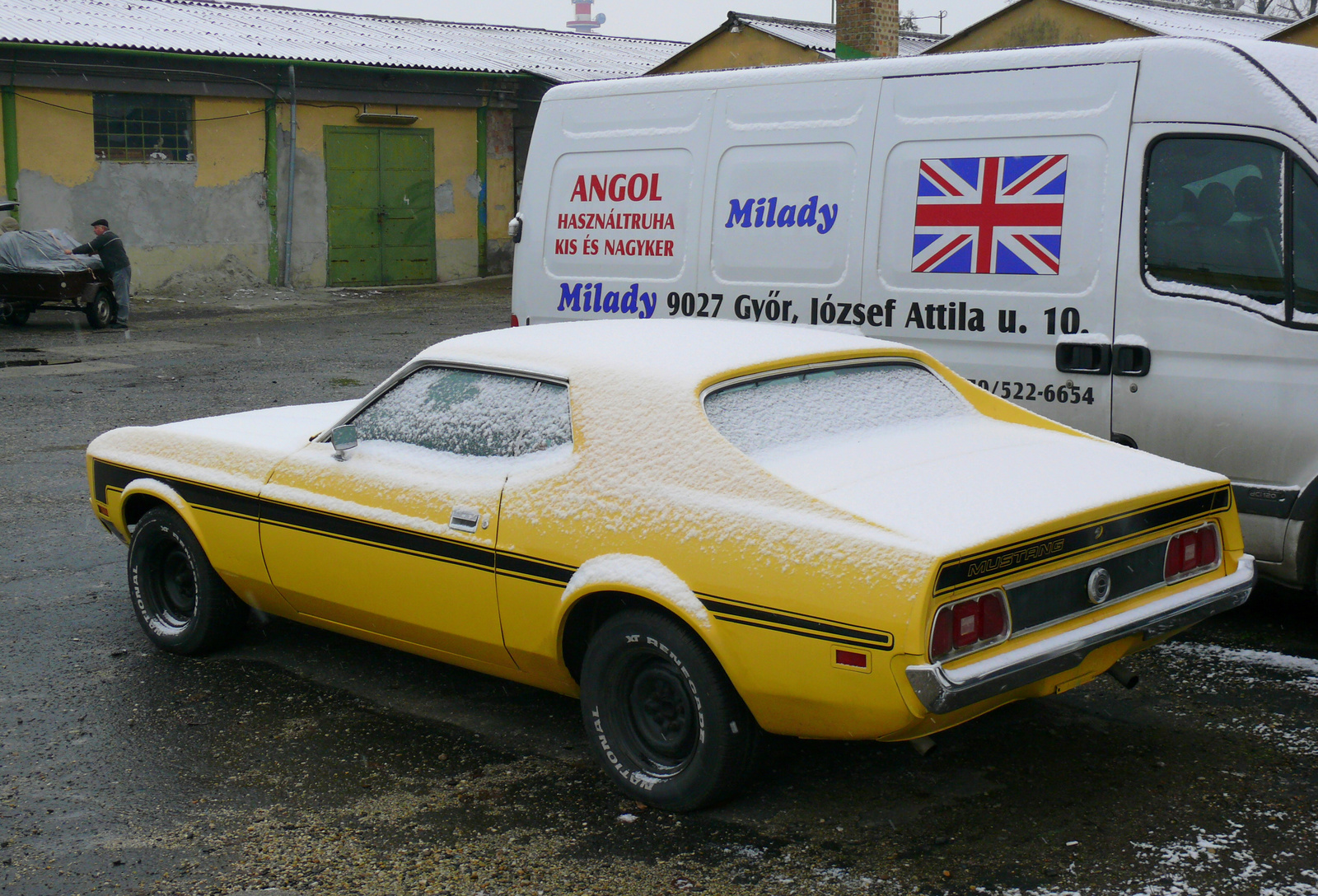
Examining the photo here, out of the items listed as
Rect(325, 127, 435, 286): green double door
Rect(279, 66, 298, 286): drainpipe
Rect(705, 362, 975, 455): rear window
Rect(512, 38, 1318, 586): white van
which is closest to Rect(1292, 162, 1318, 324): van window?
Rect(512, 38, 1318, 586): white van

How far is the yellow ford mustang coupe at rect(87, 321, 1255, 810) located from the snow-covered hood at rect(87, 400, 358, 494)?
19mm

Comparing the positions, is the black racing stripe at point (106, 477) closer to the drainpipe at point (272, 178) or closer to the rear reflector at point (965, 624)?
the rear reflector at point (965, 624)

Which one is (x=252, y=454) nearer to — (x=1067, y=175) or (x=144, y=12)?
(x=1067, y=175)

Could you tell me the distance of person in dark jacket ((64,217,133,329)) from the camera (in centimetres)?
1872

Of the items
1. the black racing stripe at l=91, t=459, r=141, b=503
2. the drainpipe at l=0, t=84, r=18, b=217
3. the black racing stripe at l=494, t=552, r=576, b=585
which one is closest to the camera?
the black racing stripe at l=494, t=552, r=576, b=585

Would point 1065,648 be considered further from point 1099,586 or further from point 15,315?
point 15,315

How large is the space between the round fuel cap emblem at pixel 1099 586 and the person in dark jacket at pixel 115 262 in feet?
56.9

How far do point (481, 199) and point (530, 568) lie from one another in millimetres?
23604

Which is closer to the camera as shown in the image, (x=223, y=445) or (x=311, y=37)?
(x=223, y=445)

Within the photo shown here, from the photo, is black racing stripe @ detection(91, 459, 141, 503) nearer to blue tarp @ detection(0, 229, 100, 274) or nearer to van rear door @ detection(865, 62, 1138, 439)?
van rear door @ detection(865, 62, 1138, 439)

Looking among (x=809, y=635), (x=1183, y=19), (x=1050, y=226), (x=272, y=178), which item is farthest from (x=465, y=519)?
(x=1183, y=19)

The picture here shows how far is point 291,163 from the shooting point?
24.1 meters

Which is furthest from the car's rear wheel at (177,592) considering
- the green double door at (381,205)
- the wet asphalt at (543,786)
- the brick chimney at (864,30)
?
the green double door at (381,205)

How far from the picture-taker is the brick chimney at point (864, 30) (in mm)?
23031
